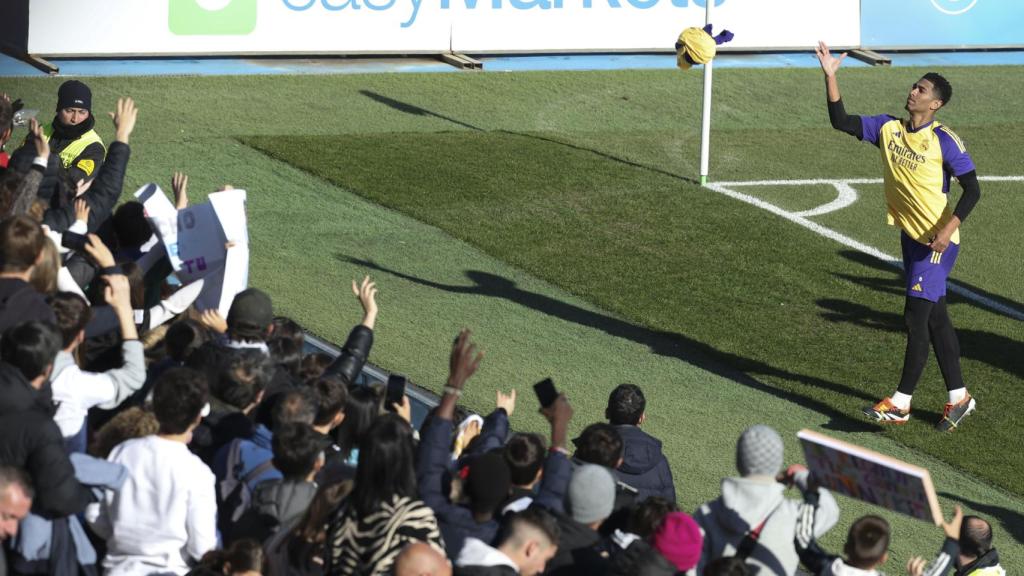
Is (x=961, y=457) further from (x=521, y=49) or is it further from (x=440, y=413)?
(x=521, y=49)

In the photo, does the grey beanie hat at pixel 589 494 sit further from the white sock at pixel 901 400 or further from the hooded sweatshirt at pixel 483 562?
the white sock at pixel 901 400

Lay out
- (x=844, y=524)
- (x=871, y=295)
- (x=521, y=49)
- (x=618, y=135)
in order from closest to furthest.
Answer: (x=844, y=524) → (x=871, y=295) → (x=618, y=135) → (x=521, y=49)

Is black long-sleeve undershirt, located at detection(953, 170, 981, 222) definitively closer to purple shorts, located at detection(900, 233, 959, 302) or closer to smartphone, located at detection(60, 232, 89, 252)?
purple shorts, located at detection(900, 233, 959, 302)

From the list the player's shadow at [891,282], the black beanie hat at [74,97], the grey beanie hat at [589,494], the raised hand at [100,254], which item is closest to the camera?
the grey beanie hat at [589,494]

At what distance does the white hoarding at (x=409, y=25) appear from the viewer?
55.0 feet

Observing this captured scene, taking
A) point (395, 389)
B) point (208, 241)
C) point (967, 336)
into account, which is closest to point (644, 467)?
point (395, 389)

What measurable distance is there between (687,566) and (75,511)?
7.05 ft

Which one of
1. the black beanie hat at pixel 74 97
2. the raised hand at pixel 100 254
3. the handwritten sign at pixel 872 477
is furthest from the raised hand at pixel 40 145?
the handwritten sign at pixel 872 477

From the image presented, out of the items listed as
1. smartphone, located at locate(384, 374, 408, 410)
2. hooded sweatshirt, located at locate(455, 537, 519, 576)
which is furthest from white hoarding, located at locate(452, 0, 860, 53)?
hooded sweatshirt, located at locate(455, 537, 519, 576)

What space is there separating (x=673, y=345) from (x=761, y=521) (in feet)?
17.5

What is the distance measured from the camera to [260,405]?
6199mm

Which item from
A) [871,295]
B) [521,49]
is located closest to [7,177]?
[871,295]

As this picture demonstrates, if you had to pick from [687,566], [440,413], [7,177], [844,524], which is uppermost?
[7,177]

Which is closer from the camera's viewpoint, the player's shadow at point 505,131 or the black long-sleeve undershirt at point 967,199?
the black long-sleeve undershirt at point 967,199
